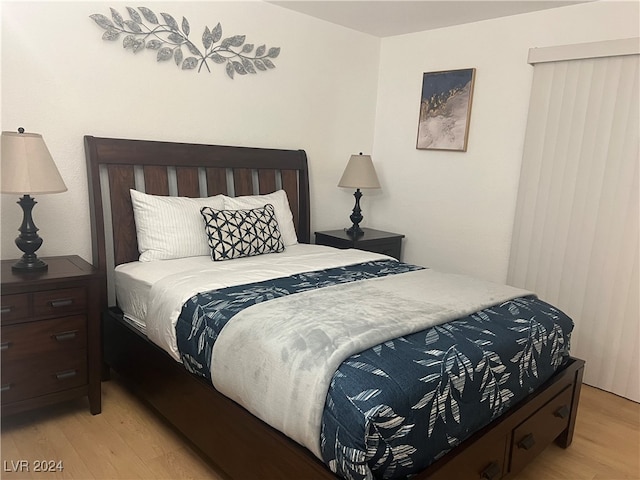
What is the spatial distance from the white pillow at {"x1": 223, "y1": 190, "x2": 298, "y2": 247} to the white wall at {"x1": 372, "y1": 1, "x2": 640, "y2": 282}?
3.66ft

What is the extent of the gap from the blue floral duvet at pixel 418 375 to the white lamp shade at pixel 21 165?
83cm

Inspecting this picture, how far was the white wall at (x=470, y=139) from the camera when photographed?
295 cm

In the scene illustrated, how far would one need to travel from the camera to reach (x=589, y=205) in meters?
2.82

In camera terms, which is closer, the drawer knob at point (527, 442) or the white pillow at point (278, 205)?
the drawer knob at point (527, 442)

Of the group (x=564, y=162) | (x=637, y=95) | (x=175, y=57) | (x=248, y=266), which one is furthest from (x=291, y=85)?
(x=637, y=95)

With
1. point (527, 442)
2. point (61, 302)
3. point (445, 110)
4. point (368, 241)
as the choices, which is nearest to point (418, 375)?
point (527, 442)

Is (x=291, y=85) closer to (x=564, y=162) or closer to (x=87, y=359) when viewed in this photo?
(x=564, y=162)

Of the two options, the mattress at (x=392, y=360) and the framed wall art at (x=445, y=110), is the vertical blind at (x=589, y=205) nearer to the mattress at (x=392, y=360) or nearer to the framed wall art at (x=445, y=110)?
the framed wall art at (x=445, y=110)

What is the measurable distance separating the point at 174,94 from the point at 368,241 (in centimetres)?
161

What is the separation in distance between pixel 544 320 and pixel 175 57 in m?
2.36

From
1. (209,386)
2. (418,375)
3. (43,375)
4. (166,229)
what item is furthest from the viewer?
(166,229)

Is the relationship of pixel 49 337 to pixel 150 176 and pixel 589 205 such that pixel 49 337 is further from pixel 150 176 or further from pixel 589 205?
pixel 589 205

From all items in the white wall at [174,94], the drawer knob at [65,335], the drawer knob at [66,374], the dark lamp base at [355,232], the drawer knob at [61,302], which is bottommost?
the drawer knob at [66,374]

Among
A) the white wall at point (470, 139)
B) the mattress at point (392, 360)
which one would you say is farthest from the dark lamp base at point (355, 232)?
the mattress at point (392, 360)
